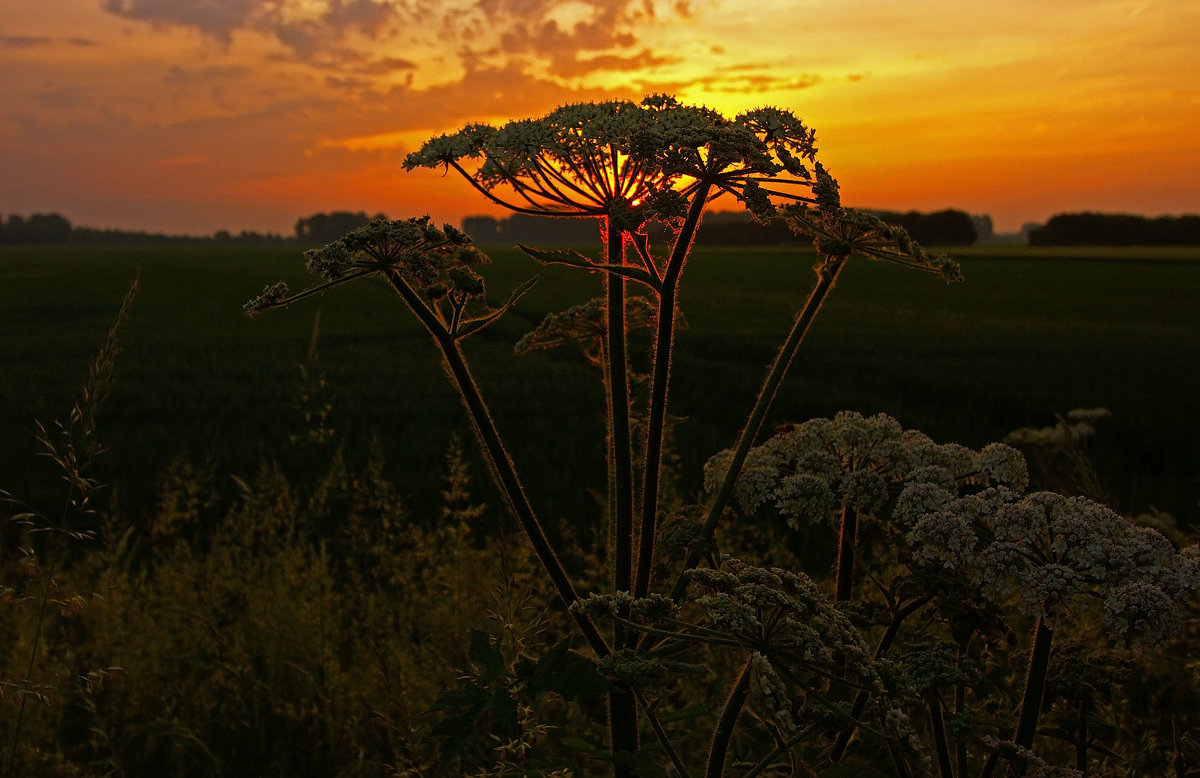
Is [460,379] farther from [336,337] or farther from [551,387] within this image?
[336,337]

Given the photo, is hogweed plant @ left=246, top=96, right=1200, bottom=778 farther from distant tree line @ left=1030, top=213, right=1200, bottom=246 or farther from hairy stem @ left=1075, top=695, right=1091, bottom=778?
distant tree line @ left=1030, top=213, right=1200, bottom=246

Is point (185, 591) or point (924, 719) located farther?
point (185, 591)

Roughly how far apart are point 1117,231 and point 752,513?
141565 mm

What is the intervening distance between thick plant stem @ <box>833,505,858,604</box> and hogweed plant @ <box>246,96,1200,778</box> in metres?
0.01

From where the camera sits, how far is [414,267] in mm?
2398

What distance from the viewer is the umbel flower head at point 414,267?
89.9 inches

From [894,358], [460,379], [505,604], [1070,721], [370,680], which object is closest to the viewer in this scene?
[460,379]

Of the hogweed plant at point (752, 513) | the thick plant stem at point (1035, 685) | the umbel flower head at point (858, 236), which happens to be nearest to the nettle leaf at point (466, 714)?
the hogweed plant at point (752, 513)

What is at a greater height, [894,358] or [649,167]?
[649,167]

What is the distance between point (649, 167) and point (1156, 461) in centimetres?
1513

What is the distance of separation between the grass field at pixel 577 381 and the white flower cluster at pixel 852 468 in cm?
415

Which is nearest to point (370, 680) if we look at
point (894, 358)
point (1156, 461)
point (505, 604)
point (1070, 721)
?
point (505, 604)

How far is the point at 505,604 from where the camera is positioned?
2875 mm

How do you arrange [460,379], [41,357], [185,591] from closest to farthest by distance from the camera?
[460,379] → [185,591] → [41,357]
